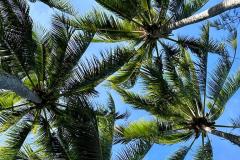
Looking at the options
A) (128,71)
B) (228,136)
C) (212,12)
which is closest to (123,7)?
Result: (128,71)

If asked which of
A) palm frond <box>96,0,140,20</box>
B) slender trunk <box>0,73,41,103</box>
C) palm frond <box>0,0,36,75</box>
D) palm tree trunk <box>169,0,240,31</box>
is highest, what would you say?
palm frond <box>96,0,140,20</box>

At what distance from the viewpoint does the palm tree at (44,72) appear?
13.7 m

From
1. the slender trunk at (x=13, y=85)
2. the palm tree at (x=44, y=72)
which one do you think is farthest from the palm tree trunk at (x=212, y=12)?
the slender trunk at (x=13, y=85)

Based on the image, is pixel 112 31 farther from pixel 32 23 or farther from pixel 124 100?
pixel 32 23

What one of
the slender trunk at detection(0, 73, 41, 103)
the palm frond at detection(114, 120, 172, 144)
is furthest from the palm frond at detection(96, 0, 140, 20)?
the slender trunk at detection(0, 73, 41, 103)

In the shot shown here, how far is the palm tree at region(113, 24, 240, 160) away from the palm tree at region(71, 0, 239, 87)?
2.23 ft

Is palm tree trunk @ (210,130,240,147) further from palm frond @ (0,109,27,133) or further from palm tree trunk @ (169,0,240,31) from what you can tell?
palm frond @ (0,109,27,133)

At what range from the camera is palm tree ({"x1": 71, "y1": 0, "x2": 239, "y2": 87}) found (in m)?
→ 16.7

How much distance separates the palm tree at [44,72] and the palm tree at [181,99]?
1.52 m

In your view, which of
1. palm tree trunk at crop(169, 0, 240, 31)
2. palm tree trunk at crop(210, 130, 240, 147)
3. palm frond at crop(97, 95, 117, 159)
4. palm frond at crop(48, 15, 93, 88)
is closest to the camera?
palm frond at crop(97, 95, 117, 159)

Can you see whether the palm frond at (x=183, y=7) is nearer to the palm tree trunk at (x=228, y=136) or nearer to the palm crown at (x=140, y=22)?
the palm crown at (x=140, y=22)

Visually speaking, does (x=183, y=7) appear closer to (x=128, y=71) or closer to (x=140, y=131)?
(x=128, y=71)

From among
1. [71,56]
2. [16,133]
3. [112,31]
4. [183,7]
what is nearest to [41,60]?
[71,56]

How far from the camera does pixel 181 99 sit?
1709cm
